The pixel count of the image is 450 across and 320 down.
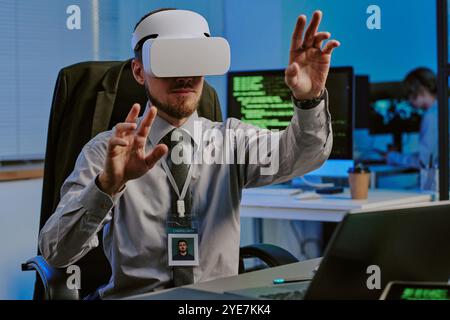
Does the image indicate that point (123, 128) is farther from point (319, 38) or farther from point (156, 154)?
point (319, 38)

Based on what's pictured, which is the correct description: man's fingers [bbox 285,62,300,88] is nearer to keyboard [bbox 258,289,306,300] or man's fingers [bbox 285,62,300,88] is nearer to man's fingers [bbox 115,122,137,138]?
man's fingers [bbox 115,122,137,138]

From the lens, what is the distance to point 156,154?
1448mm

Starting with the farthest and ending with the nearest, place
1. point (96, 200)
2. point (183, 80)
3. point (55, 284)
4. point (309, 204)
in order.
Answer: point (309, 204) < point (183, 80) < point (55, 284) < point (96, 200)

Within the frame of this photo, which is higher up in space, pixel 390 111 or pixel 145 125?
pixel 390 111

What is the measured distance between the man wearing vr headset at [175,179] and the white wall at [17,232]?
4.61 feet

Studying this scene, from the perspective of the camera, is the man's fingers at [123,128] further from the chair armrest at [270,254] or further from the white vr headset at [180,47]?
the chair armrest at [270,254]

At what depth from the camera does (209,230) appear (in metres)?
1.90

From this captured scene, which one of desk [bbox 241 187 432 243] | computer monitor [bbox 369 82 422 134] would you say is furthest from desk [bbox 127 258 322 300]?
computer monitor [bbox 369 82 422 134]

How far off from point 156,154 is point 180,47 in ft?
1.65

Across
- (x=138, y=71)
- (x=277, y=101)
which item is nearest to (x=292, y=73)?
(x=138, y=71)

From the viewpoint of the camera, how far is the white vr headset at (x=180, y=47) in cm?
185

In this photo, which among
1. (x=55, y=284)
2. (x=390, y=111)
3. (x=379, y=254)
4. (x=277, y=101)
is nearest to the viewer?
(x=379, y=254)

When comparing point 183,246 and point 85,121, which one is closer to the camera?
point 183,246
